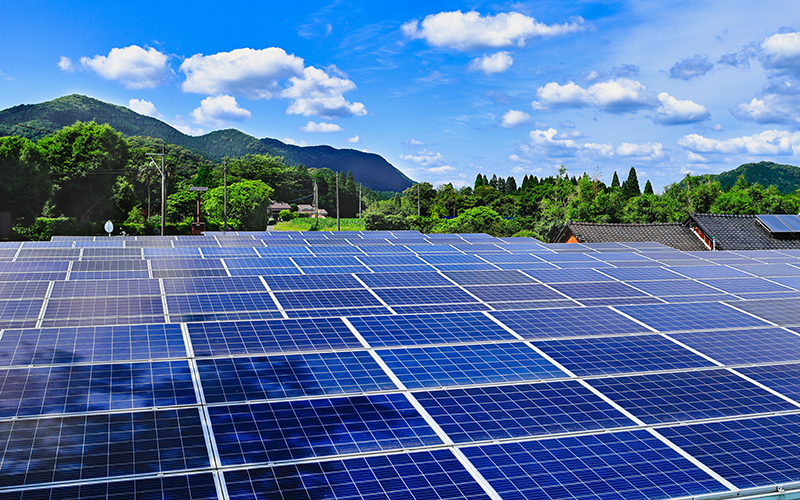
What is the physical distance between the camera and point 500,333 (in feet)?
39.1

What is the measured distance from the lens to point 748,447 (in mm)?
7629

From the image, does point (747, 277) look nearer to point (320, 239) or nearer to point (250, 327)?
point (250, 327)

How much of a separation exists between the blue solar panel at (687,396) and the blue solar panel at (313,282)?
839 cm

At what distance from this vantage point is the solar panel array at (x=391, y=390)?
21.4ft

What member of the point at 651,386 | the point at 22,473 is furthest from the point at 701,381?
the point at 22,473

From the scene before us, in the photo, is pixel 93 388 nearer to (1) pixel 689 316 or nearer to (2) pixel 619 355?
(2) pixel 619 355

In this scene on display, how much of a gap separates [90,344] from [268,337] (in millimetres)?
2966

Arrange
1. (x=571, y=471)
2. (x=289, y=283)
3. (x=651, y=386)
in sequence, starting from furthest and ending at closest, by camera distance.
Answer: (x=289, y=283) < (x=651, y=386) < (x=571, y=471)

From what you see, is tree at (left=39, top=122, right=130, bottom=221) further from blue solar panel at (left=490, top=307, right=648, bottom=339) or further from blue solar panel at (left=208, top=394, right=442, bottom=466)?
blue solar panel at (left=208, top=394, right=442, bottom=466)

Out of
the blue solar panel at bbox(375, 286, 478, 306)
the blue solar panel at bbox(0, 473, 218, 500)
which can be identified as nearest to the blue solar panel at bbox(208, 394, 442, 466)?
the blue solar panel at bbox(0, 473, 218, 500)

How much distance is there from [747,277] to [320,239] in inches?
837

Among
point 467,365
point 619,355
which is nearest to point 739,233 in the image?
point 619,355

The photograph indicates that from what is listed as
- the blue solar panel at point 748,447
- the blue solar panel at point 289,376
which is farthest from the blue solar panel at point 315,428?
the blue solar panel at point 748,447

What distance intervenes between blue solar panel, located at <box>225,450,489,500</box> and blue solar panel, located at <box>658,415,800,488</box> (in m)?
3.04
